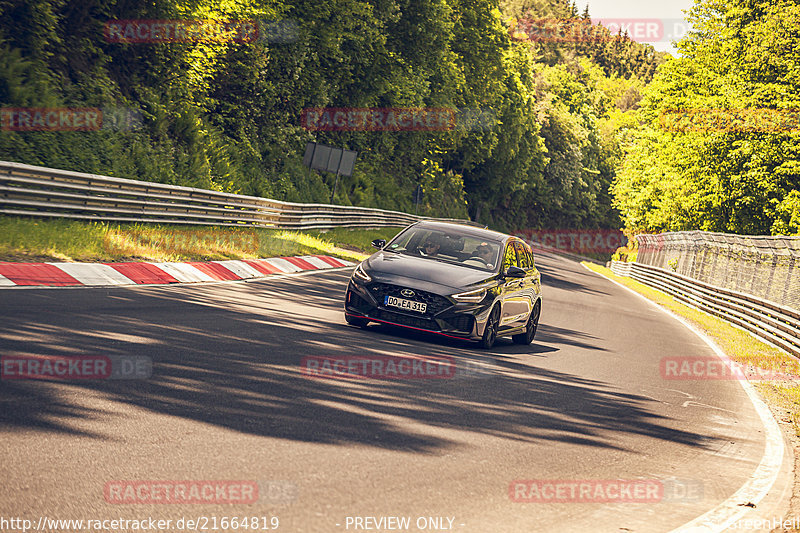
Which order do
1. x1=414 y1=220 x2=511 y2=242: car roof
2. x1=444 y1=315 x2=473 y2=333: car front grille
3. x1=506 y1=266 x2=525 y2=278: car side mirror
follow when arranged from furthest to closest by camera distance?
1. x1=414 y1=220 x2=511 y2=242: car roof
2. x1=506 y1=266 x2=525 y2=278: car side mirror
3. x1=444 y1=315 x2=473 y2=333: car front grille

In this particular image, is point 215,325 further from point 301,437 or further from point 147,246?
point 147,246

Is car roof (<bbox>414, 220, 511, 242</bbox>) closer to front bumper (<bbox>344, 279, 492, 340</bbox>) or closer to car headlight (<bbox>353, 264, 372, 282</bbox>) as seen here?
car headlight (<bbox>353, 264, 372, 282</bbox>)

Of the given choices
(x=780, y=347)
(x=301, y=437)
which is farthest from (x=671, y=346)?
(x=301, y=437)

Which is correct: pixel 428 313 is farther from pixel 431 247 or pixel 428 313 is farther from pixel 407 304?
pixel 431 247

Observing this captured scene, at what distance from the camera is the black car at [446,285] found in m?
10.9

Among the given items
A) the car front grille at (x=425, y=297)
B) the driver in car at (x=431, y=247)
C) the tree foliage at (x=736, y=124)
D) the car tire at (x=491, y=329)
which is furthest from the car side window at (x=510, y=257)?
the tree foliage at (x=736, y=124)

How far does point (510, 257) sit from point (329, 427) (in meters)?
7.09

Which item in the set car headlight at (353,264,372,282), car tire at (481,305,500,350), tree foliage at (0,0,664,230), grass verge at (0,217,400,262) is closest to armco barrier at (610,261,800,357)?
car tire at (481,305,500,350)

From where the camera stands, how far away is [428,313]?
10.9 m

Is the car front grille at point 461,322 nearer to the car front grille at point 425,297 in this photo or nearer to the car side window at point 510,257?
the car front grille at point 425,297

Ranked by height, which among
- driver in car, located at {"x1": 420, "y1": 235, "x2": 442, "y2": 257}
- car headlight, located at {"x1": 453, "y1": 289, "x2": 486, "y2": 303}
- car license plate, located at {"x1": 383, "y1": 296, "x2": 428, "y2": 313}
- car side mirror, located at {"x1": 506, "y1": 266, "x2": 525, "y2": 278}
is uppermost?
driver in car, located at {"x1": 420, "y1": 235, "x2": 442, "y2": 257}

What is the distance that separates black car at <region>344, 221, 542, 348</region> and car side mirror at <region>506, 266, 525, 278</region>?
0.01 m

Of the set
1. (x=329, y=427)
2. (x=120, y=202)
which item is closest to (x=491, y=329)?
(x=329, y=427)

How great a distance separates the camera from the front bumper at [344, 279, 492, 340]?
429 inches
